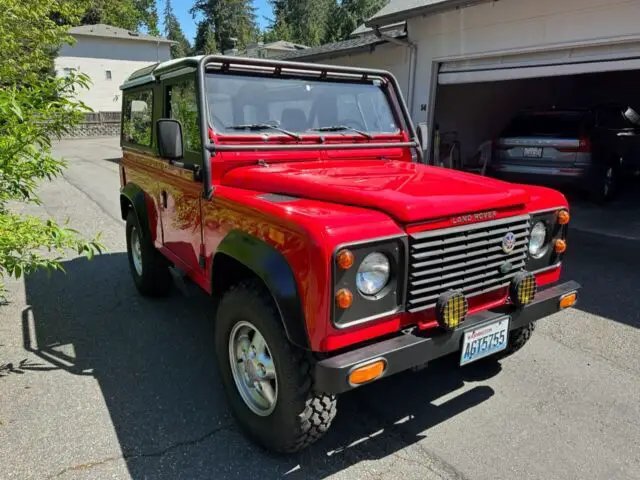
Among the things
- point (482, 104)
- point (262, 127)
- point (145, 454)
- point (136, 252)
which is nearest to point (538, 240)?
point (262, 127)

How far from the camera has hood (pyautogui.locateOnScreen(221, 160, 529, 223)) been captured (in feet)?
7.91

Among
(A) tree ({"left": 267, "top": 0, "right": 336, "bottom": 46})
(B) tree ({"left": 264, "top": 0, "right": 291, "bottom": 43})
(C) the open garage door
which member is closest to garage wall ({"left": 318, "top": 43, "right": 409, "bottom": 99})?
(C) the open garage door

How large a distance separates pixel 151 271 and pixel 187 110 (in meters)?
1.87

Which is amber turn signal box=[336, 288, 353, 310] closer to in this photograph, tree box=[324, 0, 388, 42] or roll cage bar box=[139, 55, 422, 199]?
roll cage bar box=[139, 55, 422, 199]

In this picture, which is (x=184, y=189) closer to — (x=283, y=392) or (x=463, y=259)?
(x=283, y=392)

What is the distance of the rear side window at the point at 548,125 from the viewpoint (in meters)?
8.86

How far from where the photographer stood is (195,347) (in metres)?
3.90

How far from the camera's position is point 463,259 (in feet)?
8.23

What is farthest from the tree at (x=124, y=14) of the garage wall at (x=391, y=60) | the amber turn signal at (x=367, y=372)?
the amber turn signal at (x=367, y=372)

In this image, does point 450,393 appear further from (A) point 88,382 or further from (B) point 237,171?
(A) point 88,382

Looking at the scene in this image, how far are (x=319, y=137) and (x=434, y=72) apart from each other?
729 centimetres

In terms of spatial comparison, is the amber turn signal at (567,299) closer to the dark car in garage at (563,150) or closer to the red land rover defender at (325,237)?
the red land rover defender at (325,237)

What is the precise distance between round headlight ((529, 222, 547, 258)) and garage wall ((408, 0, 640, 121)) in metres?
5.42

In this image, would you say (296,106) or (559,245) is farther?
(296,106)
